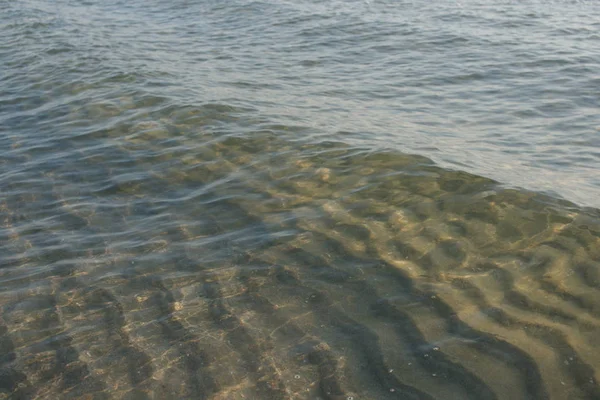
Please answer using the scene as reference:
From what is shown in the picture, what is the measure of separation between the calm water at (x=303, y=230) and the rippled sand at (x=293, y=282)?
0.02 m

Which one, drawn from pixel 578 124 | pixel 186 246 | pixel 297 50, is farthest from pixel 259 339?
pixel 297 50

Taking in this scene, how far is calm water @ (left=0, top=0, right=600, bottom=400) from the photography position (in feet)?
15.3

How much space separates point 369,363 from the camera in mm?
4641

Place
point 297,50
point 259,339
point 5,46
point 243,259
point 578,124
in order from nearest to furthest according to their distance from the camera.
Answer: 1. point 259,339
2. point 243,259
3. point 578,124
4. point 297,50
5. point 5,46

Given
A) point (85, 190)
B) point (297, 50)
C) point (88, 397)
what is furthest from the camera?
point (297, 50)

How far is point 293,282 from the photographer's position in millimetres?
5738

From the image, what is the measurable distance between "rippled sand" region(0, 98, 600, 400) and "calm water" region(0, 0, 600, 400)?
24mm

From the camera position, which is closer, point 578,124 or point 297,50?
point 578,124

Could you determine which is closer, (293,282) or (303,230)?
(293,282)

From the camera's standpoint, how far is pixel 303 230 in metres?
6.67

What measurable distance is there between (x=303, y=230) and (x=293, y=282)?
3.41ft

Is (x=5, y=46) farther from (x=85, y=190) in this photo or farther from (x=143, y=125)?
(x=85, y=190)

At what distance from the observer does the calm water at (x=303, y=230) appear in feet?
15.3

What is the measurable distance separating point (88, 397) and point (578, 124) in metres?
8.84
